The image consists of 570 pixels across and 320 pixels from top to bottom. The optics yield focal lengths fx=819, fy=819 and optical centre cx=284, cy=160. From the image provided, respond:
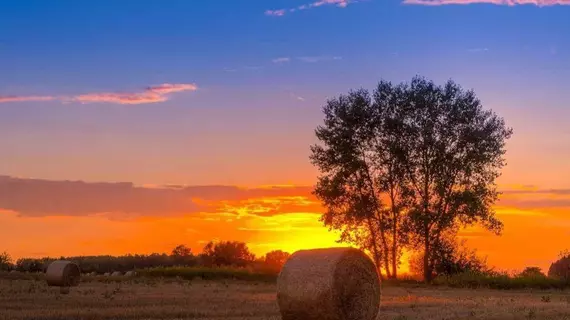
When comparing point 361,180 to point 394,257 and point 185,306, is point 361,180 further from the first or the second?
point 185,306

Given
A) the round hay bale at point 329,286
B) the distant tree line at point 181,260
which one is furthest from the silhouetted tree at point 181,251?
the round hay bale at point 329,286

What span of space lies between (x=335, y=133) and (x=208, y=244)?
55.4 feet

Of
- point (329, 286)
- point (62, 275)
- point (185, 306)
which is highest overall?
point (62, 275)

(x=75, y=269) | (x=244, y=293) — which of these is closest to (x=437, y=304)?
(x=244, y=293)

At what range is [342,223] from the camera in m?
51.2

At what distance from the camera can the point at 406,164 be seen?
164 ft

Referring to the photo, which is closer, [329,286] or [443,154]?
[329,286]

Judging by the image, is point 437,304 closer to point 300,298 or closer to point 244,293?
point 244,293

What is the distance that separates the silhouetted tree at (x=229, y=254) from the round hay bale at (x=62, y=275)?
2603 centimetres

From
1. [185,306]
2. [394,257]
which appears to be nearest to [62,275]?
[185,306]

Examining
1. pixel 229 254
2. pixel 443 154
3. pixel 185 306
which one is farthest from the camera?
pixel 229 254

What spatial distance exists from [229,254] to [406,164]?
62.6 feet

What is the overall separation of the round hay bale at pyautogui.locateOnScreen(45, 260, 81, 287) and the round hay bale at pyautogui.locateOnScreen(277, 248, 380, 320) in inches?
636

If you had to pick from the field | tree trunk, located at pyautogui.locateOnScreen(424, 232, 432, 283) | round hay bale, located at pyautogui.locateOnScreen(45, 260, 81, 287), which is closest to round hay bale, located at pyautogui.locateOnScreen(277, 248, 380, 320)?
the field
